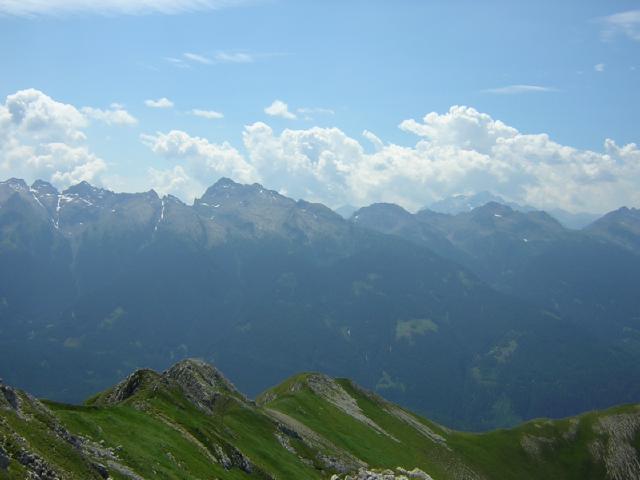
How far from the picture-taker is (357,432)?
130 metres

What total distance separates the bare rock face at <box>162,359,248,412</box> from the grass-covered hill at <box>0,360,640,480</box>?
0.89 feet

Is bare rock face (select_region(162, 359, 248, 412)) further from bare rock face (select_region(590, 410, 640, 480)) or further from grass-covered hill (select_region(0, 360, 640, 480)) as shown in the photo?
bare rock face (select_region(590, 410, 640, 480))

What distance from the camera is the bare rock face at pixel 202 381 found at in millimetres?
97062

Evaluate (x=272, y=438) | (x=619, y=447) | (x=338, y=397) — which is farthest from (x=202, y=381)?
(x=619, y=447)

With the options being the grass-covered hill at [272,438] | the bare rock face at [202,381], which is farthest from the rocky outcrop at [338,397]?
the bare rock face at [202,381]

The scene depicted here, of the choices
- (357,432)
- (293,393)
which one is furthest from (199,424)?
(293,393)

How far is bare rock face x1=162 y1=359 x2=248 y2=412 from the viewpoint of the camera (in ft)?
318

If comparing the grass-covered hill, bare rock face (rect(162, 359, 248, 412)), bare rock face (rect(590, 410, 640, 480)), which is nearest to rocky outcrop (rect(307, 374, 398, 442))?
the grass-covered hill

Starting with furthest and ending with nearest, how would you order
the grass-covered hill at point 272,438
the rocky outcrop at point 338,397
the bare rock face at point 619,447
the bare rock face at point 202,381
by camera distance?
the bare rock face at point 619,447 → the rocky outcrop at point 338,397 → the bare rock face at point 202,381 → the grass-covered hill at point 272,438

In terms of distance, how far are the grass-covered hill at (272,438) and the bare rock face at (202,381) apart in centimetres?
27

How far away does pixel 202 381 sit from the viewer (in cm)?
10406

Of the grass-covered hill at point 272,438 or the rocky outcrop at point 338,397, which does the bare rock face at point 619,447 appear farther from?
the rocky outcrop at point 338,397

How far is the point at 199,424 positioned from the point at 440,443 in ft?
341

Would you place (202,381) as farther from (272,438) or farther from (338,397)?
(338,397)
